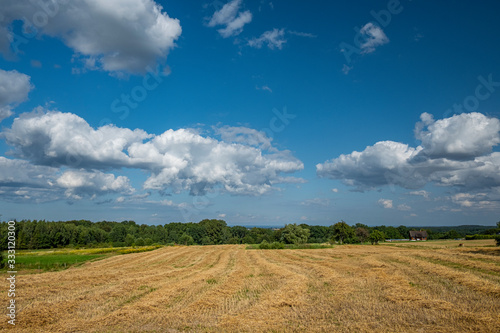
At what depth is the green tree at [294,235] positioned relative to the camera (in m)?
79.0

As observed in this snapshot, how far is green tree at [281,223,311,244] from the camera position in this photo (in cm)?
7900

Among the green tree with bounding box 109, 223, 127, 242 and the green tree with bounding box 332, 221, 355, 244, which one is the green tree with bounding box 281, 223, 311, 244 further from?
the green tree with bounding box 109, 223, 127, 242

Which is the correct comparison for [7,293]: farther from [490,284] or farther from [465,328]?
[490,284]

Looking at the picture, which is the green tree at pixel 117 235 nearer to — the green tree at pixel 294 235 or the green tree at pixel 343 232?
the green tree at pixel 294 235

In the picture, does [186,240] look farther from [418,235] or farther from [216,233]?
[418,235]

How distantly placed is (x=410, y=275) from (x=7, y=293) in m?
27.3

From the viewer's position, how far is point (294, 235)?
79.5m

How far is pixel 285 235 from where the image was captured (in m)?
81.2

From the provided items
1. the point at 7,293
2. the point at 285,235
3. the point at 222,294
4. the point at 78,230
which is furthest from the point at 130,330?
the point at 78,230

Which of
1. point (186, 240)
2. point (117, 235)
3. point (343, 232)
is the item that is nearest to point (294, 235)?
point (343, 232)

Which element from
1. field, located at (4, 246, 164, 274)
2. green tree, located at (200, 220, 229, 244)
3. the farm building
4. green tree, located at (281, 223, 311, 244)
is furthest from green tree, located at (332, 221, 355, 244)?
the farm building

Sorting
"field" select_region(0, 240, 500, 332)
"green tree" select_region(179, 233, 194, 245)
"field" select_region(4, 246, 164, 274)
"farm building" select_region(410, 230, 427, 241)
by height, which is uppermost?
"field" select_region(0, 240, 500, 332)

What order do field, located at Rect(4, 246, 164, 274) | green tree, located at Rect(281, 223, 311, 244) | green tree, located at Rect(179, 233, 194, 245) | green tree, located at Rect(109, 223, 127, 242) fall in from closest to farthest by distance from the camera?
1. field, located at Rect(4, 246, 164, 274)
2. green tree, located at Rect(281, 223, 311, 244)
3. green tree, located at Rect(179, 233, 194, 245)
4. green tree, located at Rect(109, 223, 127, 242)

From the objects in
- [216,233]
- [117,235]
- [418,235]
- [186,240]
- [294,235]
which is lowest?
[418,235]
